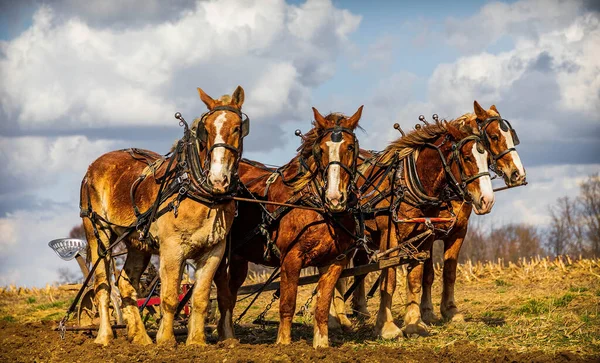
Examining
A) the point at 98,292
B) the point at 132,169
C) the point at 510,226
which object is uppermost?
the point at 510,226

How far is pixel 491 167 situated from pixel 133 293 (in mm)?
5173

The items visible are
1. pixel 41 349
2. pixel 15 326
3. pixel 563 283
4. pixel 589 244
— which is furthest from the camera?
pixel 589 244

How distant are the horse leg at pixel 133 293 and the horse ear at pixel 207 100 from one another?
2397 millimetres

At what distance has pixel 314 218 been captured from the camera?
28.2ft

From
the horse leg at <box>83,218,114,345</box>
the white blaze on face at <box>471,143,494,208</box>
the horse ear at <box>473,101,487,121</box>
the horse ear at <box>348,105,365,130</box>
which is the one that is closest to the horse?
the horse ear at <box>473,101,487,121</box>

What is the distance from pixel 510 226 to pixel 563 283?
6273cm

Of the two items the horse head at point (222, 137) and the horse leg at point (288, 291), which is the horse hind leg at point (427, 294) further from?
the horse head at point (222, 137)

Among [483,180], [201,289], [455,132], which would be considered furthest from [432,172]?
[201,289]

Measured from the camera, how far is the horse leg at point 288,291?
334 inches

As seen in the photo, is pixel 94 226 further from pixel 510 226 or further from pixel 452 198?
pixel 510 226

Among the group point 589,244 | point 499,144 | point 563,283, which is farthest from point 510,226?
point 499,144

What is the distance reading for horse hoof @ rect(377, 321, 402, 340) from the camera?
31.6 ft

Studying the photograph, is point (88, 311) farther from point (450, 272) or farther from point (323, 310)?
point (450, 272)

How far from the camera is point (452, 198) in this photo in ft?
32.4
